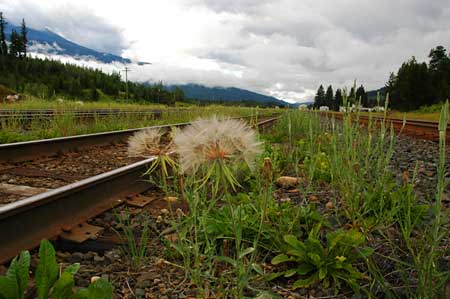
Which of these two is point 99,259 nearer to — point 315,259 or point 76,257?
point 76,257

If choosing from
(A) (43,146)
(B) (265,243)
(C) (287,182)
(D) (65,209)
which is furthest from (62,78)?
(B) (265,243)

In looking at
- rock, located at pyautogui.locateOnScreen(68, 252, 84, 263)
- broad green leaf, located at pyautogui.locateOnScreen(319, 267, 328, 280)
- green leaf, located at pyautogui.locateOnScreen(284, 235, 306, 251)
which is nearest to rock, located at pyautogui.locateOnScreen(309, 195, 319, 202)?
green leaf, located at pyautogui.locateOnScreen(284, 235, 306, 251)

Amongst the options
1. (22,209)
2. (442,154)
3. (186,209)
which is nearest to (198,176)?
(186,209)

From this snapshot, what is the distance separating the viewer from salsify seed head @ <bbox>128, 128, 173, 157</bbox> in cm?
167

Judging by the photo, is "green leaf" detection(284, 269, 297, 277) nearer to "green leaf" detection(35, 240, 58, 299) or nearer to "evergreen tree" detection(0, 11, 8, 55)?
"green leaf" detection(35, 240, 58, 299)

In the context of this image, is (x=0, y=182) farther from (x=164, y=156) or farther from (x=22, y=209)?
(x=164, y=156)

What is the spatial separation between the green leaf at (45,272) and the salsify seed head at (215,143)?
28.5 inches

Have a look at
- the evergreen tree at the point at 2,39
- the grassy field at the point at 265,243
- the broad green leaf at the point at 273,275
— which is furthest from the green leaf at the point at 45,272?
the evergreen tree at the point at 2,39

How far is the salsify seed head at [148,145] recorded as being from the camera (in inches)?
65.7

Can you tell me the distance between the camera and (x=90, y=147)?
6.71m

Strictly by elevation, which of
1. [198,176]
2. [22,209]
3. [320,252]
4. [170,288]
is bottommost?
[170,288]

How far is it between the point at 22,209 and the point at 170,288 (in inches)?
44.2

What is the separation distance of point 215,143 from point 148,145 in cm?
60

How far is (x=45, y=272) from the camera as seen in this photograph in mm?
1510
